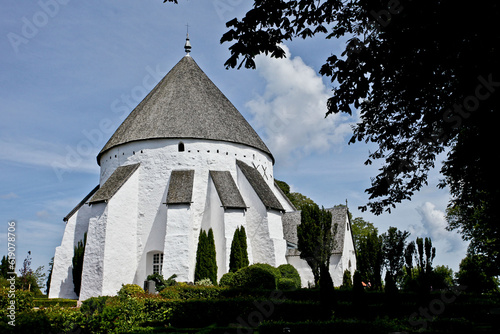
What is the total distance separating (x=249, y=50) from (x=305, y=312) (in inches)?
307

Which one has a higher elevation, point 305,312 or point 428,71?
point 428,71

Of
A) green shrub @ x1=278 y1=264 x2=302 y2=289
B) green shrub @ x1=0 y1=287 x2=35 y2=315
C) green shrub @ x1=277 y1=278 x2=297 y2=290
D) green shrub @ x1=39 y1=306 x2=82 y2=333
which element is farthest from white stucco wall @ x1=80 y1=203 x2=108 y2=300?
green shrub @ x1=39 y1=306 x2=82 y2=333

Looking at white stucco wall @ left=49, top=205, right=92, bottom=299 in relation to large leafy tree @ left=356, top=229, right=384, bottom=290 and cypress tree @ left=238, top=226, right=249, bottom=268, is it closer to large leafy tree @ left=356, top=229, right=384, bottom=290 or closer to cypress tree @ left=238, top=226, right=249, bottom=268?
cypress tree @ left=238, top=226, right=249, bottom=268

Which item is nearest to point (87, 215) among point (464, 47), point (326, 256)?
point (326, 256)

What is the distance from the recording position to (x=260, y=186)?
Result: 2477 cm

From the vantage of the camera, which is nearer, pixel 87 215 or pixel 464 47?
pixel 464 47

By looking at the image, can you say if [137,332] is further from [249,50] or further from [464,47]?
[464,47]

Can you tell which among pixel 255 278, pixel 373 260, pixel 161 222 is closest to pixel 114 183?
pixel 161 222

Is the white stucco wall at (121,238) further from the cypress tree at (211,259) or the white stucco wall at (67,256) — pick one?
the cypress tree at (211,259)

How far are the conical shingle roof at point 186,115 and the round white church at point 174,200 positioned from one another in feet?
0.22

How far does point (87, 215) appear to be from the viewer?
26109mm

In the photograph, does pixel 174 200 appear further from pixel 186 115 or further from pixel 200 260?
pixel 186 115

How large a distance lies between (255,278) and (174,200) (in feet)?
20.1

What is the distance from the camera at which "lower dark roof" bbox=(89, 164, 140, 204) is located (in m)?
22.5
